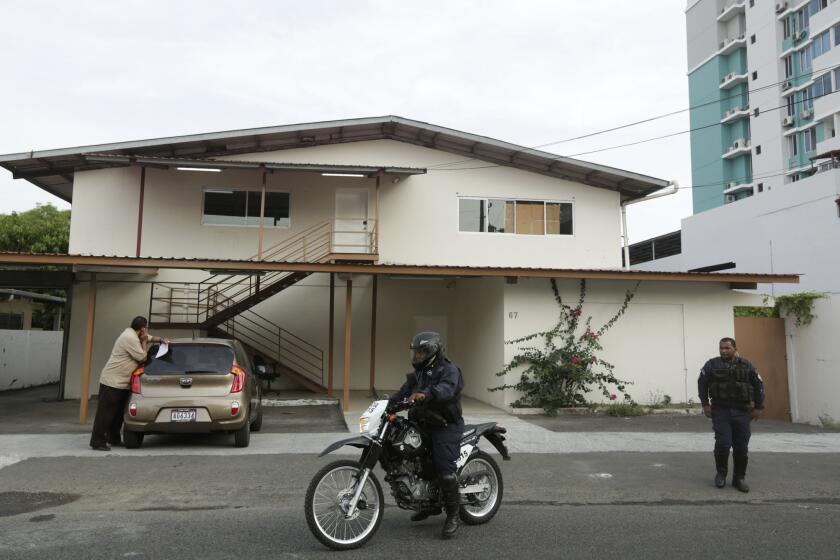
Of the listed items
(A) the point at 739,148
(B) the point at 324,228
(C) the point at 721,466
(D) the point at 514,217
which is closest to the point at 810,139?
(A) the point at 739,148

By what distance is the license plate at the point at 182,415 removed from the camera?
8.73 m

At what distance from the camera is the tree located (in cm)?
2780

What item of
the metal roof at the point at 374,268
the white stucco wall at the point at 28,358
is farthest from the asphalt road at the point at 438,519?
the white stucco wall at the point at 28,358

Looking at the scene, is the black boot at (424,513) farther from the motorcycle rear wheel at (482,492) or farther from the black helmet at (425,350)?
the black helmet at (425,350)

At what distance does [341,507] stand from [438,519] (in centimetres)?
128

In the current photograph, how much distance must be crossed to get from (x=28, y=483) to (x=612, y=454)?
7166 millimetres

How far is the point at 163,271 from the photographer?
17.5 meters

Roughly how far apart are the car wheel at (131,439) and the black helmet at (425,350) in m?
5.45

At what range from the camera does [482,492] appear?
572 centimetres

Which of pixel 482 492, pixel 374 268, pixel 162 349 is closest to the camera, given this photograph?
pixel 482 492

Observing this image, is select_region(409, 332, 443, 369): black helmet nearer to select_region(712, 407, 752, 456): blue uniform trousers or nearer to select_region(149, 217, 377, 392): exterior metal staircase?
select_region(712, 407, 752, 456): blue uniform trousers

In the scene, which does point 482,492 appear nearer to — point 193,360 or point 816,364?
point 193,360

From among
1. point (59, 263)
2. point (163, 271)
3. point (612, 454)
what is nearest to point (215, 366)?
point (59, 263)

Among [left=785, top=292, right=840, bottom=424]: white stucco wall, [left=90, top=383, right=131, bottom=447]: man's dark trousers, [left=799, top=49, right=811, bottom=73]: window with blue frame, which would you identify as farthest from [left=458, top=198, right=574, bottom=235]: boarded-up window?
[left=799, top=49, right=811, bottom=73]: window with blue frame
